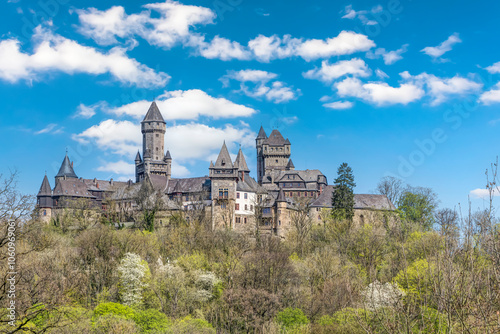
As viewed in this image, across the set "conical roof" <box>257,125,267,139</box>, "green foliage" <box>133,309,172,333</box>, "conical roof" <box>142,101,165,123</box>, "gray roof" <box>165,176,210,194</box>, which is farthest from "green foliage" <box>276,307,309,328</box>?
"conical roof" <box>257,125,267,139</box>

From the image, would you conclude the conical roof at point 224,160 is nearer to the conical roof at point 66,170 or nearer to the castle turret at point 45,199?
the castle turret at point 45,199

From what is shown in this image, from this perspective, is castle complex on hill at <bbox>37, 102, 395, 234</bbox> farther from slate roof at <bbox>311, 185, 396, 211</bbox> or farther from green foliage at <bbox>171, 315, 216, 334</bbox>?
green foliage at <bbox>171, 315, 216, 334</bbox>

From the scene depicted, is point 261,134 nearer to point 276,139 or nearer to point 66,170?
point 276,139

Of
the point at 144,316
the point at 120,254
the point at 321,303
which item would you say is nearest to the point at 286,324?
the point at 321,303

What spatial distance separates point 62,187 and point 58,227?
25420 millimetres

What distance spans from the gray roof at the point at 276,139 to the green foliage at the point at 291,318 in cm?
7694

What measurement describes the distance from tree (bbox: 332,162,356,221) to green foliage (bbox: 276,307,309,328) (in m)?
30.9

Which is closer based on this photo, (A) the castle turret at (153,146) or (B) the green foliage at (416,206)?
(B) the green foliage at (416,206)

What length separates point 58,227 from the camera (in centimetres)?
5841

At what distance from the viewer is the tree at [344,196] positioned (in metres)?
63.4

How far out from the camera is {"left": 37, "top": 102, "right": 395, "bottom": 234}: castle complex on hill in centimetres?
6919

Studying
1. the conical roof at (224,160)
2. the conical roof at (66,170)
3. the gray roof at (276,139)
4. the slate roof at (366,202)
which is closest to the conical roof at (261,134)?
the gray roof at (276,139)

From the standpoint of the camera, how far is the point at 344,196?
211ft

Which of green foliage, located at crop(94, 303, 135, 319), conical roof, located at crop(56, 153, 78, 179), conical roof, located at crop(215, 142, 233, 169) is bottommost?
green foliage, located at crop(94, 303, 135, 319)
